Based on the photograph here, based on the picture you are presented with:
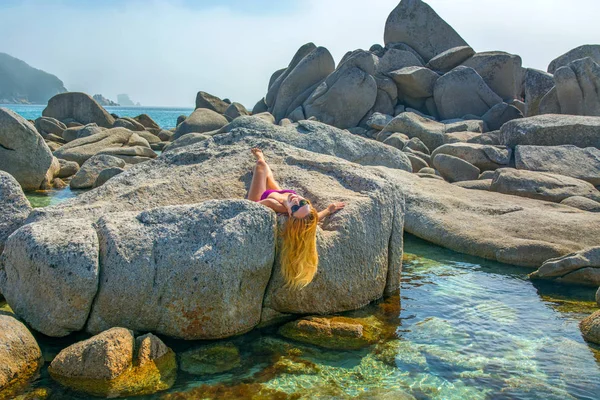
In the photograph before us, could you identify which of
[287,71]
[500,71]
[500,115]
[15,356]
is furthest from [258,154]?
[287,71]

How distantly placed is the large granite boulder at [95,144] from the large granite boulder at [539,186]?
43.4 ft

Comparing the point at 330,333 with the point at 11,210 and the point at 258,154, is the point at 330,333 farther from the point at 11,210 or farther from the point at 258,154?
the point at 11,210

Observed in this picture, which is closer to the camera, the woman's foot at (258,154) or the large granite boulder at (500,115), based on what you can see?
the woman's foot at (258,154)

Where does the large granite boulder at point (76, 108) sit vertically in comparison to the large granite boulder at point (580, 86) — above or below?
below

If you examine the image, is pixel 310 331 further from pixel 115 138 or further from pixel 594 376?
pixel 115 138

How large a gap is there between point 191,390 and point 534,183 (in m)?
9.56

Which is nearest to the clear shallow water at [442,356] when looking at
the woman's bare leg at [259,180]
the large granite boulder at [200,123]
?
the woman's bare leg at [259,180]

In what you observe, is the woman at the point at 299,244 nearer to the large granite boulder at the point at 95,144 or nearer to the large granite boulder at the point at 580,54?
the large granite boulder at the point at 95,144

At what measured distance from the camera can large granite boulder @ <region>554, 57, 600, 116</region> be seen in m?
20.2

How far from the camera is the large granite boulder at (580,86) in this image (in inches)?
796

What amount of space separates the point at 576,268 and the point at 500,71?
23.1 meters

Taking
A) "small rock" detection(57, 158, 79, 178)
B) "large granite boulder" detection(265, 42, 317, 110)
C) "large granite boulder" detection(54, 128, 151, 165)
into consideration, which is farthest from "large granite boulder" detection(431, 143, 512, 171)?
"large granite boulder" detection(265, 42, 317, 110)

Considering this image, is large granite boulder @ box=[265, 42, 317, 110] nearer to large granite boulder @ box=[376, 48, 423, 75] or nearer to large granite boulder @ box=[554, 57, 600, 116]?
large granite boulder @ box=[376, 48, 423, 75]

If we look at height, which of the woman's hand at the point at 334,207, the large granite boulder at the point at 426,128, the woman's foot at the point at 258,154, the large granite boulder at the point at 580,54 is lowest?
the woman's hand at the point at 334,207
